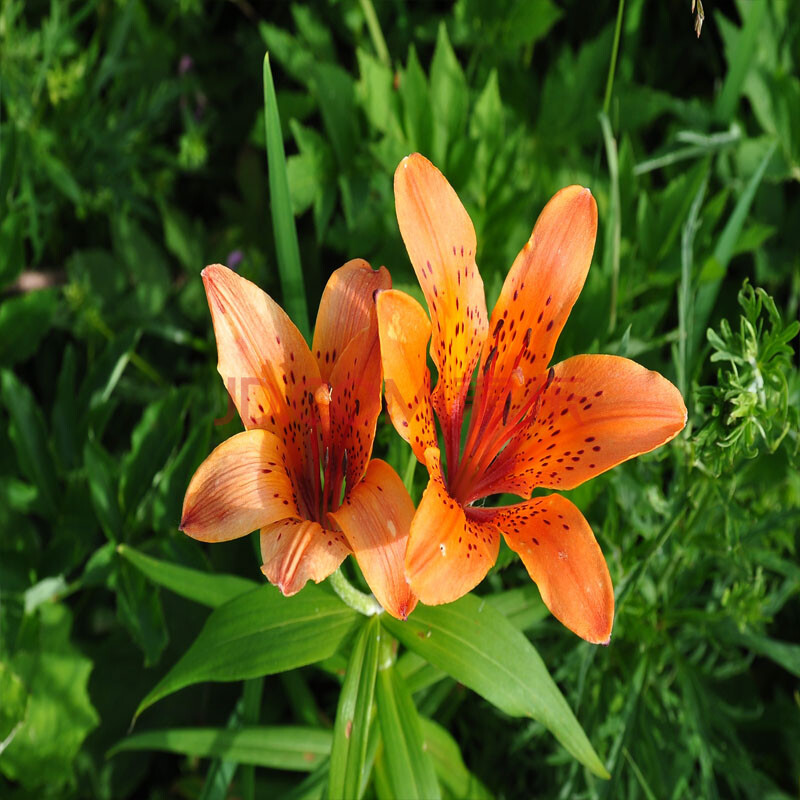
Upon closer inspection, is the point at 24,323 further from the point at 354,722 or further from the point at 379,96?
the point at 354,722

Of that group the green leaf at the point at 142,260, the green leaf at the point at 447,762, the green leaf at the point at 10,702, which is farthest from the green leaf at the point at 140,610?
the green leaf at the point at 142,260

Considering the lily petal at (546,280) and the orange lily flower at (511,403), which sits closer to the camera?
the orange lily flower at (511,403)

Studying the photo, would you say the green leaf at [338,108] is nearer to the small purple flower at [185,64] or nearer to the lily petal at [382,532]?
the small purple flower at [185,64]

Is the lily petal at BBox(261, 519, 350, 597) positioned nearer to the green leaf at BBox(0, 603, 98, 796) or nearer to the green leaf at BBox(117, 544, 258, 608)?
the green leaf at BBox(117, 544, 258, 608)

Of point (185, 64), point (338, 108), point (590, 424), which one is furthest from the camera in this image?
point (185, 64)

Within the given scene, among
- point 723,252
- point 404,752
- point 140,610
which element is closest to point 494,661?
point 404,752

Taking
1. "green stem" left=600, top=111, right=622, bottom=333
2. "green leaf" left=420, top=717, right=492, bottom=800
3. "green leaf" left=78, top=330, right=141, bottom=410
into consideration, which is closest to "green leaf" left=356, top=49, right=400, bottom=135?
"green stem" left=600, top=111, right=622, bottom=333
